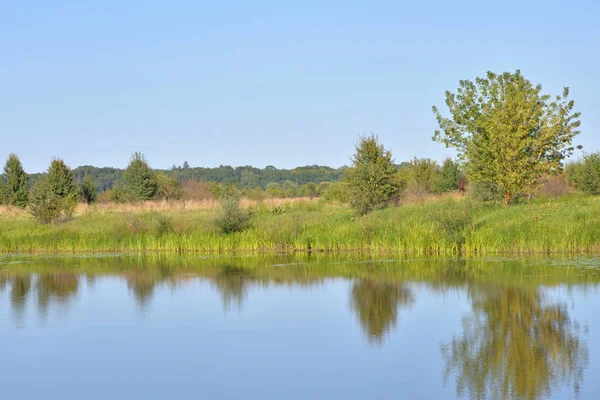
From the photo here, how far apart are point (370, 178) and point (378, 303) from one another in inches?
623

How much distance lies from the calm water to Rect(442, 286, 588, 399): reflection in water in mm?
29

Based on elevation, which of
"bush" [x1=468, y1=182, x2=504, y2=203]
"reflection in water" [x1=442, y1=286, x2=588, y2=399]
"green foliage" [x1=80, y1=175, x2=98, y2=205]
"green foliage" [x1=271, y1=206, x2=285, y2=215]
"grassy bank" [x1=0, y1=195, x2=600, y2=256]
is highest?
"green foliage" [x1=80, y1=175, x2=98, y2=205]

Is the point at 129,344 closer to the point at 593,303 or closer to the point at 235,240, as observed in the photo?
the point at 593,303

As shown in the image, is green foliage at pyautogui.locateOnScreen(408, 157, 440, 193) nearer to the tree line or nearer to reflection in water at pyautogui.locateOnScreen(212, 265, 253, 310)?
the tree line

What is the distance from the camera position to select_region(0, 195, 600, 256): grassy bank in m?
23.5

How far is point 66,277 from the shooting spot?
21766 millimetres

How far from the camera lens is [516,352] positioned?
35.6 ft

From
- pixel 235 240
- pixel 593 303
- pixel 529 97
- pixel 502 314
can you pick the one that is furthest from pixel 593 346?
pixel 529 97

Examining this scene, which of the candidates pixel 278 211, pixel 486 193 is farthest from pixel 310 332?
pixel 278 211

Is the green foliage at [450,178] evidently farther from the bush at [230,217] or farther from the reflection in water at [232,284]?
the reflection in water at [232,284]

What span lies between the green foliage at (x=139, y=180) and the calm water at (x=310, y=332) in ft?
78.7

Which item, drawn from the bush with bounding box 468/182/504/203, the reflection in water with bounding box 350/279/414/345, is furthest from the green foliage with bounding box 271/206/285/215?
the reflection in water with bounding box 350/279/414/345

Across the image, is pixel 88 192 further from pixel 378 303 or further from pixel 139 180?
pixel 378 303

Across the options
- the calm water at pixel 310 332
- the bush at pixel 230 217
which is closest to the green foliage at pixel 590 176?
the calm water at pixel 310 332
